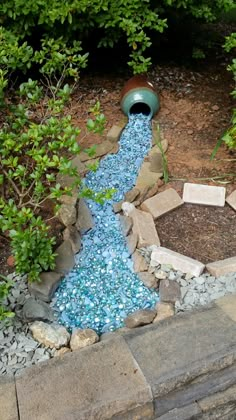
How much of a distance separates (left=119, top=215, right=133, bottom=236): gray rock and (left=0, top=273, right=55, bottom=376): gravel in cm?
65

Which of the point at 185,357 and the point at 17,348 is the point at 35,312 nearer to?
the point at 17,348

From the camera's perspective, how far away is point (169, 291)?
2.12 metres

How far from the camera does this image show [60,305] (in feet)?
6.91

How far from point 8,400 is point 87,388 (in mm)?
284

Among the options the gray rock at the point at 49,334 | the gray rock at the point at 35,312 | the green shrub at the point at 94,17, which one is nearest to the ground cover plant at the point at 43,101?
the green shrub at the point at 94,17

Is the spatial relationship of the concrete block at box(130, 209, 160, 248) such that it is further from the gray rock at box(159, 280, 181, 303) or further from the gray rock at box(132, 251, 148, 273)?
the gray rock at box(159, 280, 181, 303)

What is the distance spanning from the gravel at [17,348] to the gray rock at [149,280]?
21.6 inches

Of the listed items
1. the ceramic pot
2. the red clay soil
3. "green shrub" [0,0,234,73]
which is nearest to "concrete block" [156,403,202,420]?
the red clay soil

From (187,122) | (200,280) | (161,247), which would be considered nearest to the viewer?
(200,280)

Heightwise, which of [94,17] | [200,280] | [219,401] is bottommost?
[219,401]

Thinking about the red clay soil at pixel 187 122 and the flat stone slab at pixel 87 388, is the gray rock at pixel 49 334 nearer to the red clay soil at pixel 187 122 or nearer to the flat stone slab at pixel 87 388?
the flat stone slab at pixel 87 388

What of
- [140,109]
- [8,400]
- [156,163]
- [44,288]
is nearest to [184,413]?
[8,400]

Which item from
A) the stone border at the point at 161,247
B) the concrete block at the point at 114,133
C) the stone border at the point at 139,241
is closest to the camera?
the stone border at the point at 139,241

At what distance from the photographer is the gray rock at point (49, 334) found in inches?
74.7
